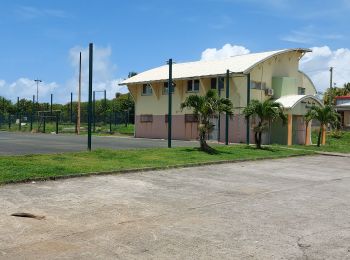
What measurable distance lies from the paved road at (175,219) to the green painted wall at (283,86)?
2337 centimetres

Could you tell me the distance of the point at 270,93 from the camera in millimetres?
35844

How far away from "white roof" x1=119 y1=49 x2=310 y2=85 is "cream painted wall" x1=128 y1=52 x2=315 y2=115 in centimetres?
63

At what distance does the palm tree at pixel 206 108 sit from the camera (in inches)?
854

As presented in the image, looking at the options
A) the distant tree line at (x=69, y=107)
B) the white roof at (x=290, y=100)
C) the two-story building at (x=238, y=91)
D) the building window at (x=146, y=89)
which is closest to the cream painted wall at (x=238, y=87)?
the two-story building at (x=238, y=91)

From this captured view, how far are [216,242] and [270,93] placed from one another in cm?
3018

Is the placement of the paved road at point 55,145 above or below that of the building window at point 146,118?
below

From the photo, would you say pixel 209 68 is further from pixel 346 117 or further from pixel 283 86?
pixel 346 117

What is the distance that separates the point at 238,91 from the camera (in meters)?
34.7

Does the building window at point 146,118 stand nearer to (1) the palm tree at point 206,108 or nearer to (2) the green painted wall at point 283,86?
(2) the green painted wall at point 283,86

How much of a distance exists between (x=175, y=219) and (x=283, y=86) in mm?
29902

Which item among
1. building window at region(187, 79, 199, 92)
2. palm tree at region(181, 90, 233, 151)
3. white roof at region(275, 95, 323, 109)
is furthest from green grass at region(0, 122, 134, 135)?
palm tree at region(181, 90, 233, 151)

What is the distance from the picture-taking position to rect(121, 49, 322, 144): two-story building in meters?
34.5

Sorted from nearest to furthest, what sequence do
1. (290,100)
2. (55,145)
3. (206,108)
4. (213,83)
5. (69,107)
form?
(206,108) < (55,145) < (290,100) < (213,83) < (69,107)

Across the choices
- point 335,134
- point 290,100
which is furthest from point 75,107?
point 290,100
